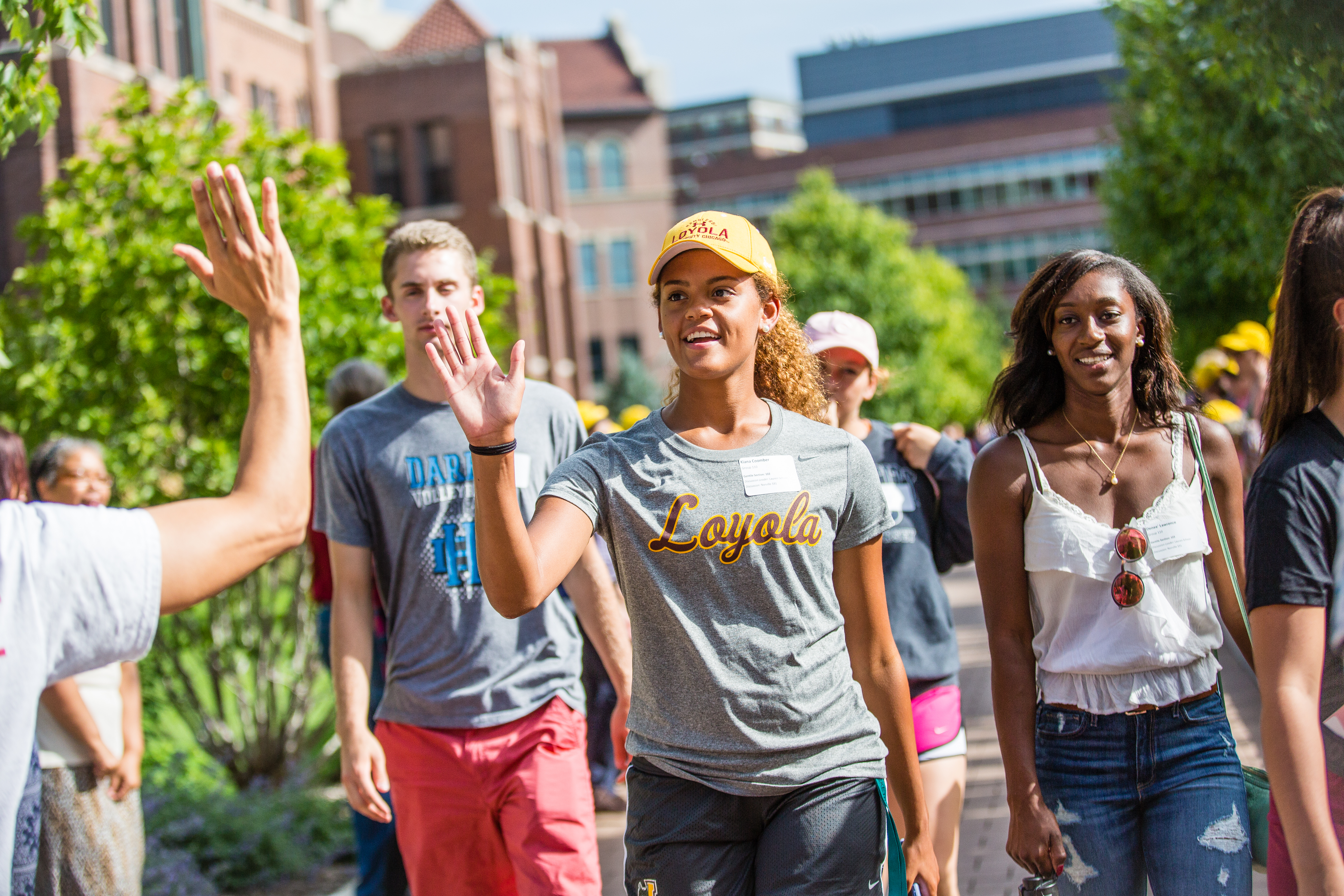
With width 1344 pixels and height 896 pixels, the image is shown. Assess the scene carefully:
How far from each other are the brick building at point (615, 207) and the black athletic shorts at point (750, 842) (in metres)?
45.4

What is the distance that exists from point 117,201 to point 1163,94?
9.64m

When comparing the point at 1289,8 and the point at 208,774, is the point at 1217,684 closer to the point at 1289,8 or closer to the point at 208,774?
the point at 1289,8

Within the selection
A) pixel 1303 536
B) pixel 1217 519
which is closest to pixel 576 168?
pixel 1217 519

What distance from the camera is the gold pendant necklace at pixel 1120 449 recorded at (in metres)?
3.14

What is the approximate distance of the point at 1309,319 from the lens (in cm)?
268

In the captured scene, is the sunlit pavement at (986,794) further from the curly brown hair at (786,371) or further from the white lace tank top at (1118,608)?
the curly brown hair at (786,371)

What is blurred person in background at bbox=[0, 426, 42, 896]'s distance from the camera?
2.86 m

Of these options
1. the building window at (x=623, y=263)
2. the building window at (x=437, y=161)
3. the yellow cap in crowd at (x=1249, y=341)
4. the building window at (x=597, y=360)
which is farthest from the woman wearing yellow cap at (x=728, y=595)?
the building window at (x=623, y=263)

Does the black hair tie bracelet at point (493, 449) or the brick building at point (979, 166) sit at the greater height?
the brick building at point (979, 166)

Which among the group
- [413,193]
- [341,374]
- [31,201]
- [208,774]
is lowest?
[208,774]

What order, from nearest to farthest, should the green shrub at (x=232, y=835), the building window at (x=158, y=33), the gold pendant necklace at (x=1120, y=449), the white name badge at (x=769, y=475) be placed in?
the white name badge at (x=769, y=475) → the gold pendant necklace at (x=1120, y=449) → the green shrub at (x=232, y=835) → the building window at (x=158, y=33)

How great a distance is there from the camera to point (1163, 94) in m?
12.8

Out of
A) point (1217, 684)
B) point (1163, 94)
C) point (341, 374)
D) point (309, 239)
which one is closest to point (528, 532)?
point (1217, 684)

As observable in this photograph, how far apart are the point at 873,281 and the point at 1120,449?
39062 mm
